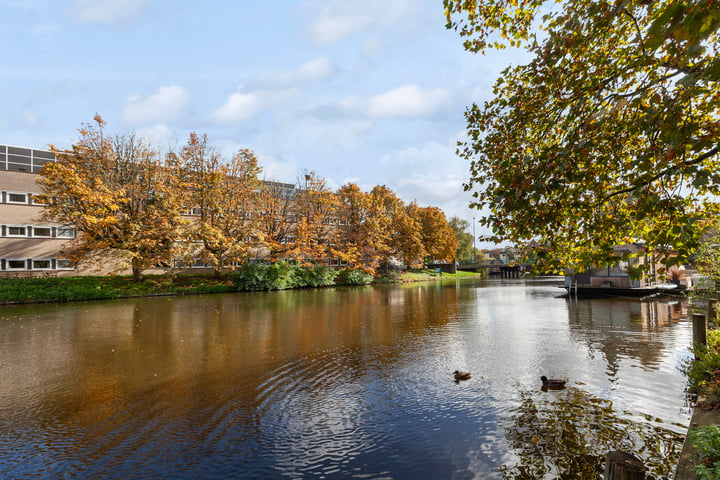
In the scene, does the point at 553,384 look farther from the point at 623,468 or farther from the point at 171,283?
the point at 171,283

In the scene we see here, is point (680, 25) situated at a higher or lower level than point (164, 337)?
higher

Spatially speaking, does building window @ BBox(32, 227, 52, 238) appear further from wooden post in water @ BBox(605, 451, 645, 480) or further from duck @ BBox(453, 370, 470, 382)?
wooden post in water @ BBox(605, 451, 645, 480)

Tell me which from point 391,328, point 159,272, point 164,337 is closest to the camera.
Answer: point 164,337

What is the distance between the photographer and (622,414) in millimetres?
7477

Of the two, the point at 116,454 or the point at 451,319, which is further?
the point at 451,319

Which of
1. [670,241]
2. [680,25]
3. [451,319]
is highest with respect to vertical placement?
[680,25]

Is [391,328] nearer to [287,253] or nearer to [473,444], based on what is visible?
[473,444]

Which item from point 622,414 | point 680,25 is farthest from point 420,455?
point 680,25

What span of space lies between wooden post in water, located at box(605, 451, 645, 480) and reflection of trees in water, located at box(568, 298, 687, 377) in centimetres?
746

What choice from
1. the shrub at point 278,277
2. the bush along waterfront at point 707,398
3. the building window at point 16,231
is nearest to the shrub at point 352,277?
the shrub at point 278,277

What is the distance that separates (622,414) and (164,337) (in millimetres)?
15008

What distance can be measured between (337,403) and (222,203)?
35.5 metres

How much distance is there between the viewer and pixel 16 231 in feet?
124

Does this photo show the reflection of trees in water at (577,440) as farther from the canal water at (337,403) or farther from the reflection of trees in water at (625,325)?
the reflection of trees in water at (625,325)
